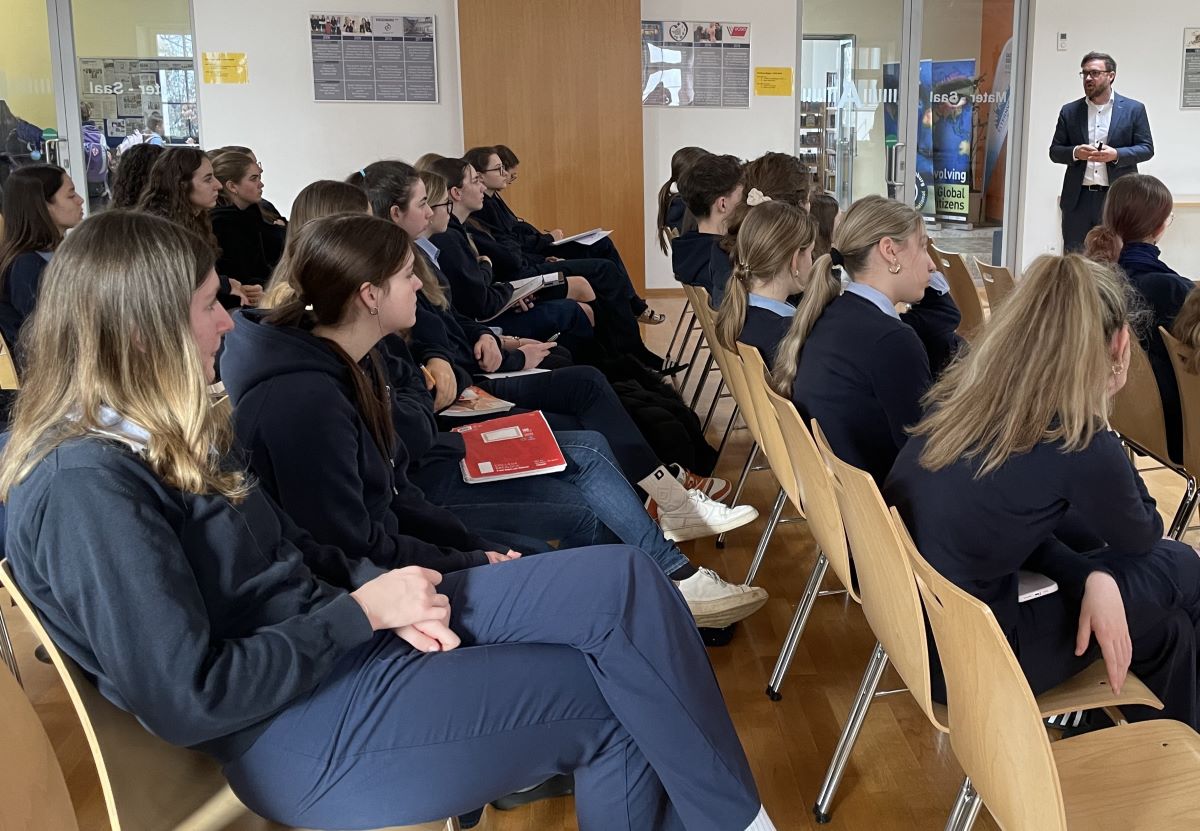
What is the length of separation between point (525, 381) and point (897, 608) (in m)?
1.95

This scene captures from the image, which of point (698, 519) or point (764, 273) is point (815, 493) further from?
point (764, 273)

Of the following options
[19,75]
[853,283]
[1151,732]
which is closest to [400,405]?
[853,283]

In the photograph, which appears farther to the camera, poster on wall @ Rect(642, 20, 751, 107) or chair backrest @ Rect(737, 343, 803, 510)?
poster on wall @ Rect(642, 20, 751, 107)

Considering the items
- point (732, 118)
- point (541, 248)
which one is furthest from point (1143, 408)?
point (732, 118)

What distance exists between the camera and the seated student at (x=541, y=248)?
5285 mm

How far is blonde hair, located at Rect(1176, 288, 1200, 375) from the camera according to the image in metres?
2.73

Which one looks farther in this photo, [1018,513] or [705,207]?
[705,207]

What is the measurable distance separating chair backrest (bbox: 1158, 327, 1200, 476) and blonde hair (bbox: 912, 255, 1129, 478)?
3.61ft

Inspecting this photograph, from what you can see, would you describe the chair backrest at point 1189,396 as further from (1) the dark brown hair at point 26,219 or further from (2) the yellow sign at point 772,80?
(2) the yellow sign at point 772,80

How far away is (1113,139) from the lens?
709 cm

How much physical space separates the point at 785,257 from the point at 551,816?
5.84 feet

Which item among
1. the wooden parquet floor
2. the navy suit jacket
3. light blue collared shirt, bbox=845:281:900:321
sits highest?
the navy suit jacket

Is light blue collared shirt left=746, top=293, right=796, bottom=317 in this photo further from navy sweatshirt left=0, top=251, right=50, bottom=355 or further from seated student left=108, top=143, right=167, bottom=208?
seated student left=108, top=143, right=167, bottom=208

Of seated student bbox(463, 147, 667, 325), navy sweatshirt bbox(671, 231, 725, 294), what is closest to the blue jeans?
navy sweatshirt bbox(671, 231, 725, 294)
